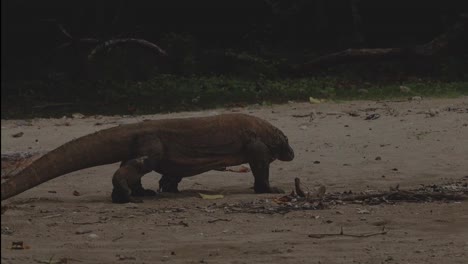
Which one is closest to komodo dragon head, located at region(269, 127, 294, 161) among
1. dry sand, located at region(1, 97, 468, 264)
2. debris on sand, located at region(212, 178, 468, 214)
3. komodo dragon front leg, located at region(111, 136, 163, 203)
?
dry sand, located at region(1, 97, 468, 264)

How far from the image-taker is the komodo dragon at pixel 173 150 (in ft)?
22.0

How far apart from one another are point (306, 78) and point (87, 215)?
8.84 metres

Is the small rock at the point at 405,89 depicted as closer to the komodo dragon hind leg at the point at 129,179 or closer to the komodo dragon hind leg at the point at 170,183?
the komodo dragon hind leg at the point at 170,183

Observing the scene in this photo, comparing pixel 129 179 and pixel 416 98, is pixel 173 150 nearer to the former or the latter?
pixel 129 179

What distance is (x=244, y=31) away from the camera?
1677 cm

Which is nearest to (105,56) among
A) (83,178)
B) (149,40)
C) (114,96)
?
(149,40)

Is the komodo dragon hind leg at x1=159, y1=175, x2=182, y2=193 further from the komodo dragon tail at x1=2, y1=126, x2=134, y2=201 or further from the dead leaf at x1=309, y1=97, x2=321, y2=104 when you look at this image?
the dead leaf at x1=309, y1=97, x2=321, y2=104

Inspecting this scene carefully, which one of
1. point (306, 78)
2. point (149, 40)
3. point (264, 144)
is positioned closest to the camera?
point (264, 144)

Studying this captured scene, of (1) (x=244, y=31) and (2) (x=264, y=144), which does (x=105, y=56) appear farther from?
(2) (x=264, y=144)

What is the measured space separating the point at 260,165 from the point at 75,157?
147 cm

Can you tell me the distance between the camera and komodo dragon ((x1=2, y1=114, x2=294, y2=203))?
6.71 m

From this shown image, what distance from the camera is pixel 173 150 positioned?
7238 millimetres

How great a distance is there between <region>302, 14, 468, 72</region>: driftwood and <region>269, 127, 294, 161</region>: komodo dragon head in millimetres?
7385

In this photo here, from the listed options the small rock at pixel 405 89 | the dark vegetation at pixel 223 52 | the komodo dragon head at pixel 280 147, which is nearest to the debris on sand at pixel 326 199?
the komodo dragon head at pixel 280 147
